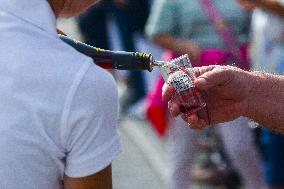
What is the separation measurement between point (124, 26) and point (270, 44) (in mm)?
3178

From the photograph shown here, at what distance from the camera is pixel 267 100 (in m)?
2.69

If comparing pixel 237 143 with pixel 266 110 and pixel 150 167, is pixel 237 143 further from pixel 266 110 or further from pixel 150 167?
pixel 266 110

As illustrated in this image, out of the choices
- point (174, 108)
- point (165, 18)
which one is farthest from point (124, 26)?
point (174, 108)

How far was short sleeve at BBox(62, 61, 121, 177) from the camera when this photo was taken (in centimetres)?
209

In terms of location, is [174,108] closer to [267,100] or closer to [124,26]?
[267,100]

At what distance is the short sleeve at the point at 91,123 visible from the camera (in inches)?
82.1

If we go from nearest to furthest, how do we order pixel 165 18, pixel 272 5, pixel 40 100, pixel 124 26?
pixel 40 100
pixel 272 5
pixel 165 18
pixel 124 26

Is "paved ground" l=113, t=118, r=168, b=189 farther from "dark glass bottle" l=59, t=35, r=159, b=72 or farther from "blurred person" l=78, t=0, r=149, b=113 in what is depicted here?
"dark glass bottle" l=59, t=35, r=159, b=72

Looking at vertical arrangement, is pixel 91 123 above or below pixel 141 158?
above

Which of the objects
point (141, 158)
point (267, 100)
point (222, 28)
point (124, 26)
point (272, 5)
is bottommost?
point (124, 26)

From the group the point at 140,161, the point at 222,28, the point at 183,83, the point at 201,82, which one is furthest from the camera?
the point at 140,161

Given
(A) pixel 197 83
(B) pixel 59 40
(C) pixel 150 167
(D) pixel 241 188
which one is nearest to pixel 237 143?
(D) pixel 241 188

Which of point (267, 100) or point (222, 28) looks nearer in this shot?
point (267, 100)

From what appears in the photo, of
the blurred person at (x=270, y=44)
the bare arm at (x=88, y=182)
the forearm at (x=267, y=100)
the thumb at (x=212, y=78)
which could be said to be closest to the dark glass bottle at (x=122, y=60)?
the thumb at (x=212, y=78)
